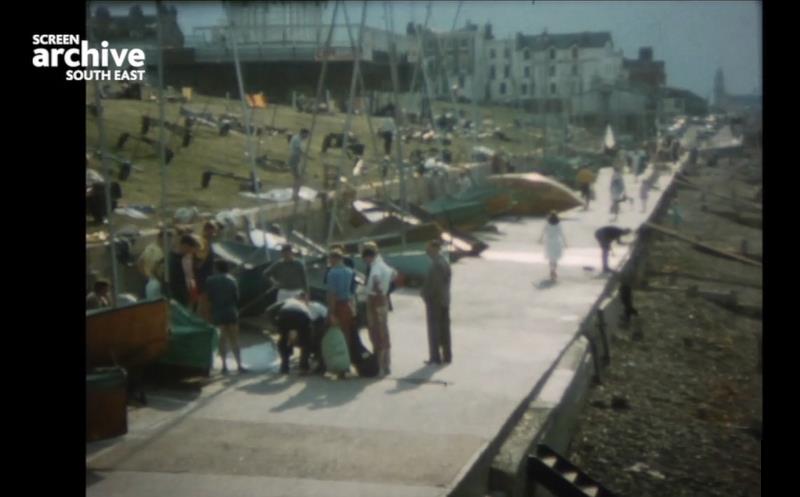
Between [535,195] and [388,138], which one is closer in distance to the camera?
[535,195]

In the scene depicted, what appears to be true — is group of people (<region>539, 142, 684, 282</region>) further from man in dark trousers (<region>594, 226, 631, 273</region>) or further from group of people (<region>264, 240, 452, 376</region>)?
group of people (<region>264, 240, 452, 376</region>)

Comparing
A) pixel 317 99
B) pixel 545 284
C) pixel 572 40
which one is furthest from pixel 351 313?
pixel 572 40

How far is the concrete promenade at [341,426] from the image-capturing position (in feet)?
25.8

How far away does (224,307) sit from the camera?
10.9 metres

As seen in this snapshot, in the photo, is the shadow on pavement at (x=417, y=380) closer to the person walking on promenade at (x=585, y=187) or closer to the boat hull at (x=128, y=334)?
the boat hull at (x=128, y=334)

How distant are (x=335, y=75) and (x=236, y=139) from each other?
206 inches

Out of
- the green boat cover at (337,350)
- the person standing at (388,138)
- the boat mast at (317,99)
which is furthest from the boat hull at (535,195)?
the green boat cover at (337,350)

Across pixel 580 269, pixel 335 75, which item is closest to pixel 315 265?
pixel 580 269

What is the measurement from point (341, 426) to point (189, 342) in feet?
6.13

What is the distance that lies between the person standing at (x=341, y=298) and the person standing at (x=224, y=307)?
2.87 ft

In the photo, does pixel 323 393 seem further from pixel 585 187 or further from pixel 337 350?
pixel 585 187

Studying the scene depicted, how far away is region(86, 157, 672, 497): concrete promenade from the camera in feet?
25.8

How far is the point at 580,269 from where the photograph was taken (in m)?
20.4
